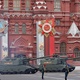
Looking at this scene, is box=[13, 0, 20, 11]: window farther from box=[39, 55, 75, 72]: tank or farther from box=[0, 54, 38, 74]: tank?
box=[0, 54, 38, 74]: tank

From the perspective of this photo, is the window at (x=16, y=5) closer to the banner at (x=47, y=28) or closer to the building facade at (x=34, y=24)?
the building facade at (x=34, y=24)

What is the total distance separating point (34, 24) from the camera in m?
53.9

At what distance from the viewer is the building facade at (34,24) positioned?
5359 cm

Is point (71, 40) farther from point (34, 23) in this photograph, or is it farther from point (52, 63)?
point (52, 63)

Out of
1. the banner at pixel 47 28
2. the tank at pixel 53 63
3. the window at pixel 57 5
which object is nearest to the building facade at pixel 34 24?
the window at pixel 57 5

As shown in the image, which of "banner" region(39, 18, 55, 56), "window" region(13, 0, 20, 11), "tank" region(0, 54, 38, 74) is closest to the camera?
"tank" region(0, 54, 38, 74)

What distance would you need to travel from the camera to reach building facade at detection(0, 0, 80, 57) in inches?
2110

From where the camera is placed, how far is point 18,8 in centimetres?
5488

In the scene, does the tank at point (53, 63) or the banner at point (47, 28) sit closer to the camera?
the tank at point (53, 63)

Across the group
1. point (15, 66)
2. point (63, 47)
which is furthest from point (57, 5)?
point (15, 66)

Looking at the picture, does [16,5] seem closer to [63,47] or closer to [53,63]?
[63,47]

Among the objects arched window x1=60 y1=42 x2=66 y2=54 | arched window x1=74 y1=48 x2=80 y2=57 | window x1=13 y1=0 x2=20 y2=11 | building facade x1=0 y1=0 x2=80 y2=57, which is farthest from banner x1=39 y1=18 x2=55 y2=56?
arched window x1=74 y1=48 x2=80 y2=57

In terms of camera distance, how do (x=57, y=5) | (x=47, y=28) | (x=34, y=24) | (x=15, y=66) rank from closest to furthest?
(x=15, y=66)
(x=47, y=28)
(x=34, y=24)
(x=57, y=5)

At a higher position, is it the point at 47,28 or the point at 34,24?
the point at 34,24
